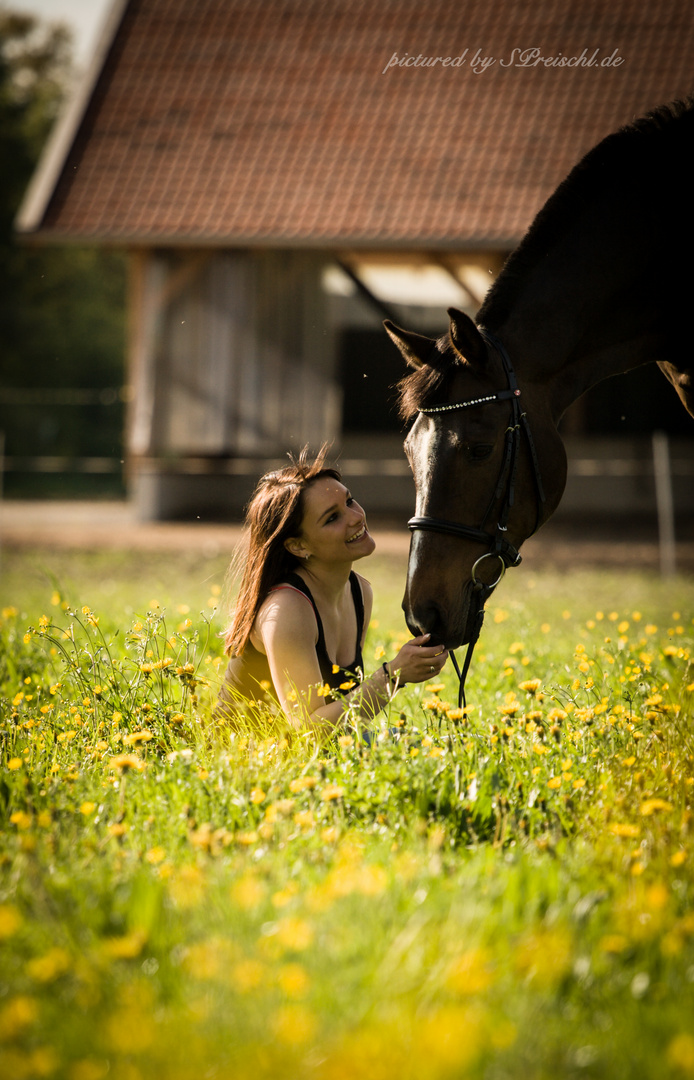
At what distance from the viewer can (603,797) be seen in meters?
2.62

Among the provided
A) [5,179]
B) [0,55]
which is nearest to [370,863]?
[5,179]

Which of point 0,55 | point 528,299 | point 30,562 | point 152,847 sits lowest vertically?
point 30,562

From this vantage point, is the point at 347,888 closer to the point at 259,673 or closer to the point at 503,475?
the point at 503,475

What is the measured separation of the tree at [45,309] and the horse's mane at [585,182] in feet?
55.5

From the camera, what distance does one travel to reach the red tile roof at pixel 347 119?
11.7 metres

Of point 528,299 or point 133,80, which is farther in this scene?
point 133,80

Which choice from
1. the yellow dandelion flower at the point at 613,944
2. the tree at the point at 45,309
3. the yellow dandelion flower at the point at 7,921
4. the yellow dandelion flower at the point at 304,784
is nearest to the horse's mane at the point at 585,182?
the yellow dandelion flower at the point at 304,784

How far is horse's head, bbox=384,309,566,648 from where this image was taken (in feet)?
9.50

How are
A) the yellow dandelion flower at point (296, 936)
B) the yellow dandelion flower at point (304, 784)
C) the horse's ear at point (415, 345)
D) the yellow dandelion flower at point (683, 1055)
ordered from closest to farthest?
the yellow dandelion flower at point (683, 1055), the yellow dandelion flower at point (296, 936), the yellow dandelion flower at point (304, 784), the horse's ear at point (415, 345)

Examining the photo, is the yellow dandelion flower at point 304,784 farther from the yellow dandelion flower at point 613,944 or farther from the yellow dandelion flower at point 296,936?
the yellow dandelion flower at point 613,944

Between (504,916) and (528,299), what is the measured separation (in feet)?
→ 6.48

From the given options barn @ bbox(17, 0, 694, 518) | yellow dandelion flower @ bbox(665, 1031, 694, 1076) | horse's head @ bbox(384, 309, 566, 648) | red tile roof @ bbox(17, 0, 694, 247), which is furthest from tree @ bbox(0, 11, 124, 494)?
yellow dandelion flower @ bbox(665, 1031, 694, 1076)

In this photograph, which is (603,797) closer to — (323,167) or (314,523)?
(314,523)

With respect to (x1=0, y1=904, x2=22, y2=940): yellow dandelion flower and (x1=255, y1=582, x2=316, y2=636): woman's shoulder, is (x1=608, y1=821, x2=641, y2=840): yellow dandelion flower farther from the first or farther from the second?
(x1=0, y1=904, x2=22, y2=940): yellow dandelion flower
